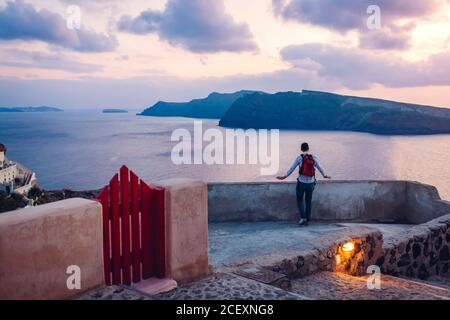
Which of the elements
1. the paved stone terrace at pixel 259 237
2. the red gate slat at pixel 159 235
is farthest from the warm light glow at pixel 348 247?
the red gate slat at pixel 159 235

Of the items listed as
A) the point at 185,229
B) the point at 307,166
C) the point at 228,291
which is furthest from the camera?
the point at 307,166

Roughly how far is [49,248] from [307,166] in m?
5.87

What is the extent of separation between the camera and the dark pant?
8633 mm

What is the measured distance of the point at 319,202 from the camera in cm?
984

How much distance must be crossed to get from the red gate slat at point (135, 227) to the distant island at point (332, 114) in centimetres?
14345

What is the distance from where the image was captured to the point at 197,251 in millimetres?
4719

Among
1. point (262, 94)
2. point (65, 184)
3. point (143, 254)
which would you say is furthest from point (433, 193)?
point (262, 94)

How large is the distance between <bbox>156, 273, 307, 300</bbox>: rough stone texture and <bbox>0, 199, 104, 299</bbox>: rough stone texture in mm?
808

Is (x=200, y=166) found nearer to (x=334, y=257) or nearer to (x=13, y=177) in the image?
(x=13, y=177)

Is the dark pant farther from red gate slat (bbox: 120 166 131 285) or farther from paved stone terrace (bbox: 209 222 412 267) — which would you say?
red gate slat (bbox: 120 166 131 285)

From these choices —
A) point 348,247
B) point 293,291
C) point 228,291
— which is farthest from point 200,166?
point 228,291

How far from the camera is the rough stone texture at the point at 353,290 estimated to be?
5.14 m
